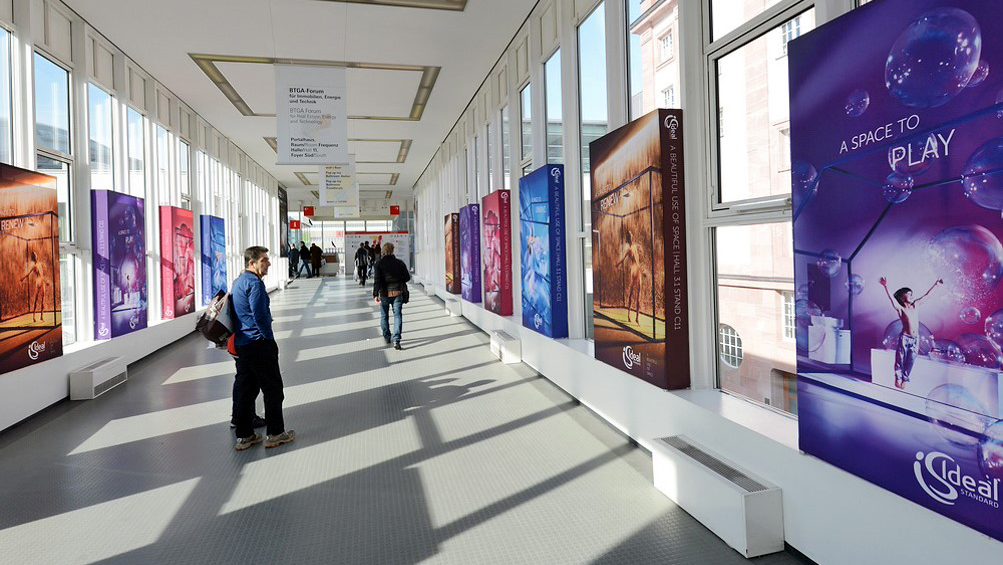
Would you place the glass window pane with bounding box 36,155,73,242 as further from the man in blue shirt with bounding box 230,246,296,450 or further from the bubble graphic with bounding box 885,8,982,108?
the bubble graphic with bounding box 885,8,982,108

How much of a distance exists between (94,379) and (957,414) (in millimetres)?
7386

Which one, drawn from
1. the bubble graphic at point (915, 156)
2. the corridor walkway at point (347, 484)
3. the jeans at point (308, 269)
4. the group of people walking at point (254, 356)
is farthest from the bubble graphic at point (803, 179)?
the jeans at point (308, 269)

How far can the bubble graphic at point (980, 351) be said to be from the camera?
1921 millimetres

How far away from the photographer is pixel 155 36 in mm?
8336

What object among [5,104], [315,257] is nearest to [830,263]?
[5,104]

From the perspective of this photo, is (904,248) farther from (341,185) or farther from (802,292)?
(341,185)

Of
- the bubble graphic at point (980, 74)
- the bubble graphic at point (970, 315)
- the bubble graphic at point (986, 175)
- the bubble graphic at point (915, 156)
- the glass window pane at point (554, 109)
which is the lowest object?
the bubble graphic at point (970, 315)

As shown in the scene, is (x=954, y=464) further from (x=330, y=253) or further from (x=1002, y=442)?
(x=330, y=253)

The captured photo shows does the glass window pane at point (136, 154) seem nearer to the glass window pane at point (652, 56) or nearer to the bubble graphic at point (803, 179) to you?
the glass window pane at point (652, 56)

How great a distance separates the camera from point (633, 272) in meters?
4.45

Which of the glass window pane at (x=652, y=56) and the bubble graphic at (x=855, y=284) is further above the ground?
the glass window pane at (x=652, y=56)

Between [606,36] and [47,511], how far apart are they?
18.0 feet

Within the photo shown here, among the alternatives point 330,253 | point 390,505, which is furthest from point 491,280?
point 330,253

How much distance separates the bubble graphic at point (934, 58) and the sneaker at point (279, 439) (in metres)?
4.56
